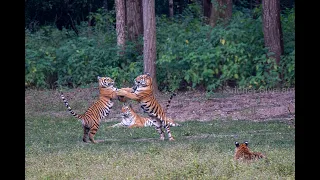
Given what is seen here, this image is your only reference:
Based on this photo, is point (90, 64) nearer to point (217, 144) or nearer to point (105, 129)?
point (105, 129)

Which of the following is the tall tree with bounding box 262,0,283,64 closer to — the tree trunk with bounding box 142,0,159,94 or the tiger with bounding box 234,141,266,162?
the tree trunk with bounding box 142,0,159,94

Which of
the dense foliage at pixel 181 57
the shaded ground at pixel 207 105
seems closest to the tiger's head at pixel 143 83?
the shaded ground at pixel 207 105

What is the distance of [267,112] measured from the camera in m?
17.0

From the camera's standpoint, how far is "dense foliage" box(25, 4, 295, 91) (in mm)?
21453

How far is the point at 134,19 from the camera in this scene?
24359 millimetres

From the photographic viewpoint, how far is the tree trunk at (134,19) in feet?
79.4

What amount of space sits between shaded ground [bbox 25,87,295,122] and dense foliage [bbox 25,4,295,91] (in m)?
0.85

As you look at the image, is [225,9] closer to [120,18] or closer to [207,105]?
[120,18]

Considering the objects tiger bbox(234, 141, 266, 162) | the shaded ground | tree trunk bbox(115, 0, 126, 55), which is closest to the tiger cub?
the shaded ground

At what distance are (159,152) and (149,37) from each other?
1036cm

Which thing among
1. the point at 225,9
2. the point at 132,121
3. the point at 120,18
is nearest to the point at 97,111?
the point at 132,121

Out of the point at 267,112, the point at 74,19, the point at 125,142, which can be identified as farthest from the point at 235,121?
the point at 74,19
